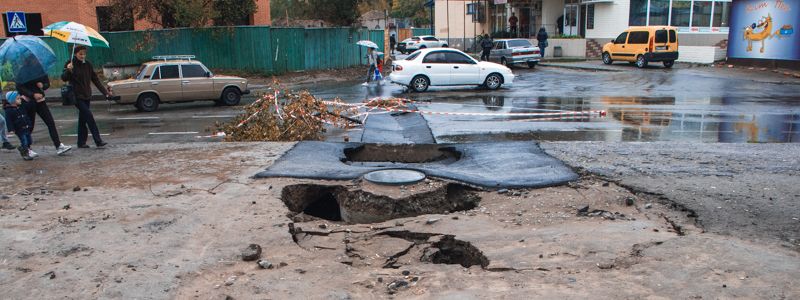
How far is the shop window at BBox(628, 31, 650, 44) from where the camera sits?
97.1ft

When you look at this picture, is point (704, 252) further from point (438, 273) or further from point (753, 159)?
point (753, 159)

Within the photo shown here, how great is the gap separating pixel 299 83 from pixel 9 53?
17231 mm

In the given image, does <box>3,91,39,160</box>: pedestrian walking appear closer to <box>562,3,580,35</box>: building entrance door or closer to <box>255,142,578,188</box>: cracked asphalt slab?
<box>255,142,578,188</box>: cracked asphalt slab

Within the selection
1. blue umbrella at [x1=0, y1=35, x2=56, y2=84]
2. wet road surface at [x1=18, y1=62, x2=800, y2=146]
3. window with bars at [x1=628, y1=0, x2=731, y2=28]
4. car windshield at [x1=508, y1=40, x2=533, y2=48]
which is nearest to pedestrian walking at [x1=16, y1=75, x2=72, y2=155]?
blue umbrella at [x1=0, y1=35, x2=56, y2=84]

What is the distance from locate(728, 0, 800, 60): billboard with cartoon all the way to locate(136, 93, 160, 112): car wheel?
25.2 m

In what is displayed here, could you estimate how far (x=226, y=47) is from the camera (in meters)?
27.0

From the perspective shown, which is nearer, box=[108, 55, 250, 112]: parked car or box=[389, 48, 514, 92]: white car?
box=[108, 55, 250, 112]: parked car

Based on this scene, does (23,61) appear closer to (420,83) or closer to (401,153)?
(401,153)

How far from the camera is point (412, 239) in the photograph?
17.4ft

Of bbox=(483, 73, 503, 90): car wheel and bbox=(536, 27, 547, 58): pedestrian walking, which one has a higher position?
bbox=(536, 27, 547, 58): pedestrian walking

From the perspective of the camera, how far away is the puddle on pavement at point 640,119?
11.4 meters

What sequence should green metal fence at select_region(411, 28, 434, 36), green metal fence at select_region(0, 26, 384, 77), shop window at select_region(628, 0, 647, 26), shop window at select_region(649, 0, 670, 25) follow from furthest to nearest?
green metal fence at select_region(411, 28, 434, 36) → shop window at select_region(628, 0, 647, 26) → shop window at select_region(649, 0, 670, 25) → green metal fence at select_region(0, 26, 384, 77)

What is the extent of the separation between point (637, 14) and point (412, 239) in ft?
112

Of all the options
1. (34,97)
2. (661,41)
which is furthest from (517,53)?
(34,97)
